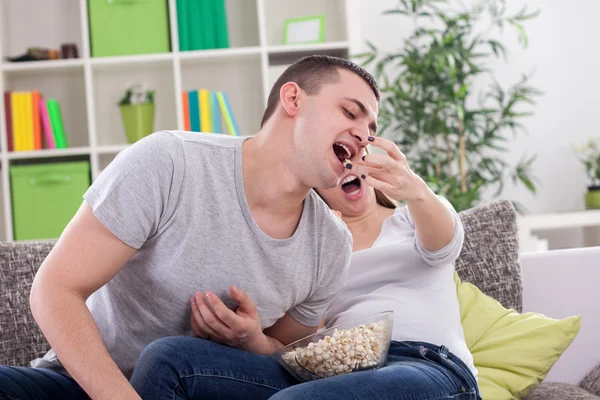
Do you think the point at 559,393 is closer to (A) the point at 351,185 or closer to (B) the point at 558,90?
(A) the point at 351,185

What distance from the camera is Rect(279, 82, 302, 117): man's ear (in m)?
1.50

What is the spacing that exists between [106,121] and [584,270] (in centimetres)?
277

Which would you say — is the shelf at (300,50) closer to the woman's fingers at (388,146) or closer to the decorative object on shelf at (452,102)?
the decorative object on shelf at (452,102)

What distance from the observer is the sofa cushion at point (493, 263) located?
1983 mm

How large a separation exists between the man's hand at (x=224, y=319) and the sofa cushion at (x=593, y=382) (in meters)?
0.93

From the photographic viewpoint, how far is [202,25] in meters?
3.81

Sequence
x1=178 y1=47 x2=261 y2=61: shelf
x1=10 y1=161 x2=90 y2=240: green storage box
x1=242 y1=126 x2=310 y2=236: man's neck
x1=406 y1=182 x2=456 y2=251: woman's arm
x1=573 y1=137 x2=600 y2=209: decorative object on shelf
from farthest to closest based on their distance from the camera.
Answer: x1=573 y1=137 x2=600 y2=209: decorative object on shelf < x1=178 y1=47 x2=261 y2=61: shelf < x1=10 y1=161 x2=90 y2=240: green storage box < x1=406 y1=182 x2=456 y2=251: woman's arm < x1=242 y1=126 x2=310 y2=236: man's neck

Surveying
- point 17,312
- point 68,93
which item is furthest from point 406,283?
point 68,93

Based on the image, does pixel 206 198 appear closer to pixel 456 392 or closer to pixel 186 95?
pixel 456 392

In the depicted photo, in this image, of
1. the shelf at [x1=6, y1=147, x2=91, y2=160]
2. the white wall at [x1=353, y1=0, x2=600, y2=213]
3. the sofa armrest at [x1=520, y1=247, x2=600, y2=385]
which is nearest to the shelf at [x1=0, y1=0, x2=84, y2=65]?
the shelf at [x1=6, y1=147, x2=91, y2=160]

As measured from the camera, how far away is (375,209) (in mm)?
1979

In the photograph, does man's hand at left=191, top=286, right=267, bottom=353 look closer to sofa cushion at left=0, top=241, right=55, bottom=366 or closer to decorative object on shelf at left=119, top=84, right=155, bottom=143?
sofa cushion at left=0, top=241, right=55, bottom=366

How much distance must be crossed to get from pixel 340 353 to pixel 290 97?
0.51 metres

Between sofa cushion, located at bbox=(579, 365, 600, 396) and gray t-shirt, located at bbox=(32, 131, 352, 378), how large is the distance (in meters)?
0.83
